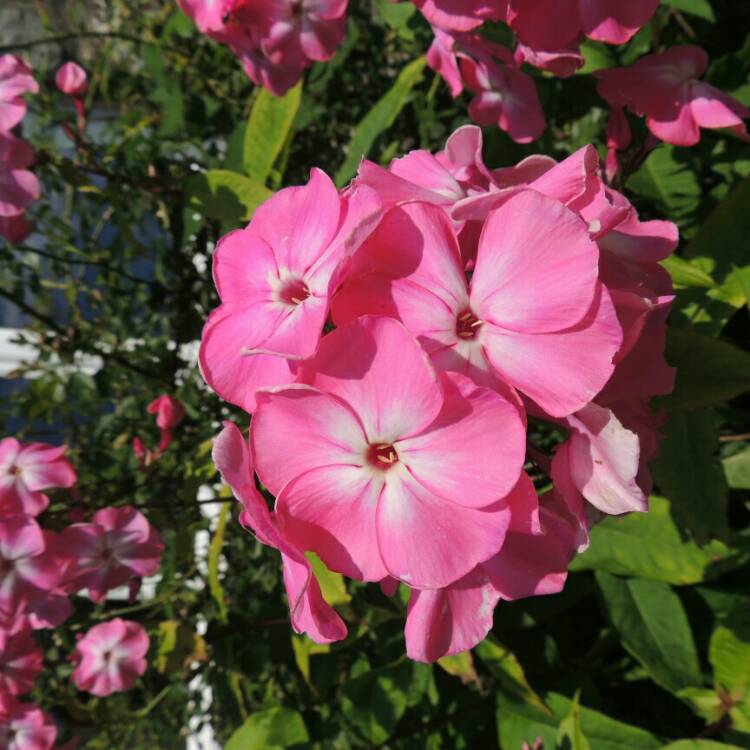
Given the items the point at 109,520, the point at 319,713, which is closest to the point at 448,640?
the point at 109,520

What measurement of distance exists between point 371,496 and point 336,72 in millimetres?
1093

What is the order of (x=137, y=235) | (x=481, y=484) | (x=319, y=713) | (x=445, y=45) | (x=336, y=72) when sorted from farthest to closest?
(x=137, y=235), (x=336, y=72), (x=319, y=713), (x=445, y=45), (x=481, y=484)

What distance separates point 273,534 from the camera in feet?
1.22

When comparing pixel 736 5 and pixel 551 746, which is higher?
pixel 736 5

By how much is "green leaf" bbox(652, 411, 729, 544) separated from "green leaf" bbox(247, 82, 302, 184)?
61cm

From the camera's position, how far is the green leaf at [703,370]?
1.66 feet

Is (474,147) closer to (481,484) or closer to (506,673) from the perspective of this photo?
(481,484)

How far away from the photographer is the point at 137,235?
165 cm

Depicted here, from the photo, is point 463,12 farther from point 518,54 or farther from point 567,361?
point 567,361

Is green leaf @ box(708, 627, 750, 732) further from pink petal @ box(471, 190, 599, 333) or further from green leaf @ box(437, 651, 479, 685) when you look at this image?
pink petal @ box(471, 190, 599, 333)

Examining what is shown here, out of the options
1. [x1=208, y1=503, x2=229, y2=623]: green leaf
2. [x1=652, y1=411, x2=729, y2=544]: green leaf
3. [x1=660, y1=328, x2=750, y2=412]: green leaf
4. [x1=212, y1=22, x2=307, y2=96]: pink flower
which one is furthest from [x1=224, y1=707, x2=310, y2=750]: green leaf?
[x1=212, y1=22, x2=307, y2=96]: pink flower

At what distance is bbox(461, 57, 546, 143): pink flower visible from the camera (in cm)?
77

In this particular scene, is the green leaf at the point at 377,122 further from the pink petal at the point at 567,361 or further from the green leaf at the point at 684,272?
the pink petal at the point at 567,361

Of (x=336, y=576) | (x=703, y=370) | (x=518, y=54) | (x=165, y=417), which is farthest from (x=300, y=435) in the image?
(x=165, y=417)
